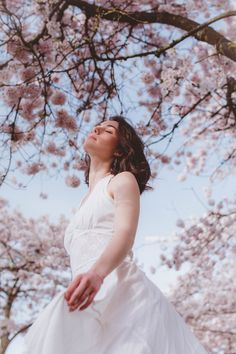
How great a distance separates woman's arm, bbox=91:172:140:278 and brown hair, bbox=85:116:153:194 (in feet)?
0.79

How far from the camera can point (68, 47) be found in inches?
162

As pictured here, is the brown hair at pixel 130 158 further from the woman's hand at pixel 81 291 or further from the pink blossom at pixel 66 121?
the pink blossom at pixel 66 121

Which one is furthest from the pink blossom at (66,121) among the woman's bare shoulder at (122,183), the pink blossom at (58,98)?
the woman's bare shoulder at (122,183)

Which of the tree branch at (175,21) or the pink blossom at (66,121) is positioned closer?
the tree branch at (175,21)

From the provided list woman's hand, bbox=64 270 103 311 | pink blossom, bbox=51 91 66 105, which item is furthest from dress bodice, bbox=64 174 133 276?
pink blossom, bbox=51 91 66 105

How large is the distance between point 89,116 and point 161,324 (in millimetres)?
3586

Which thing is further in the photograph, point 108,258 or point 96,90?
point 96,90

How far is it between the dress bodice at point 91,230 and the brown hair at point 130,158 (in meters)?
0.21

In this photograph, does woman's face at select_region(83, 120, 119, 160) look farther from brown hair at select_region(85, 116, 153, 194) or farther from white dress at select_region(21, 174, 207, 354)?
white dress at select_region(21, 174, 207, 354)

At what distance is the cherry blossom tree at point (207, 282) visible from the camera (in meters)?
7.60

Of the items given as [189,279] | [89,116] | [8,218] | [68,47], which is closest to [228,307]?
[189,279]

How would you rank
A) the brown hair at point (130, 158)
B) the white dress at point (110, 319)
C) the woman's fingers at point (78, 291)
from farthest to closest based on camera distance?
the brown hair at point (130, 158) → the white dress at point (110, 319) → the woman's fingers at point (78, 291)

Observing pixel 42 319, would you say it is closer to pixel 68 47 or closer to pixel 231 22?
pixel 68 47

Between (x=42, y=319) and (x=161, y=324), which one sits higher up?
(x=42, y=319)
